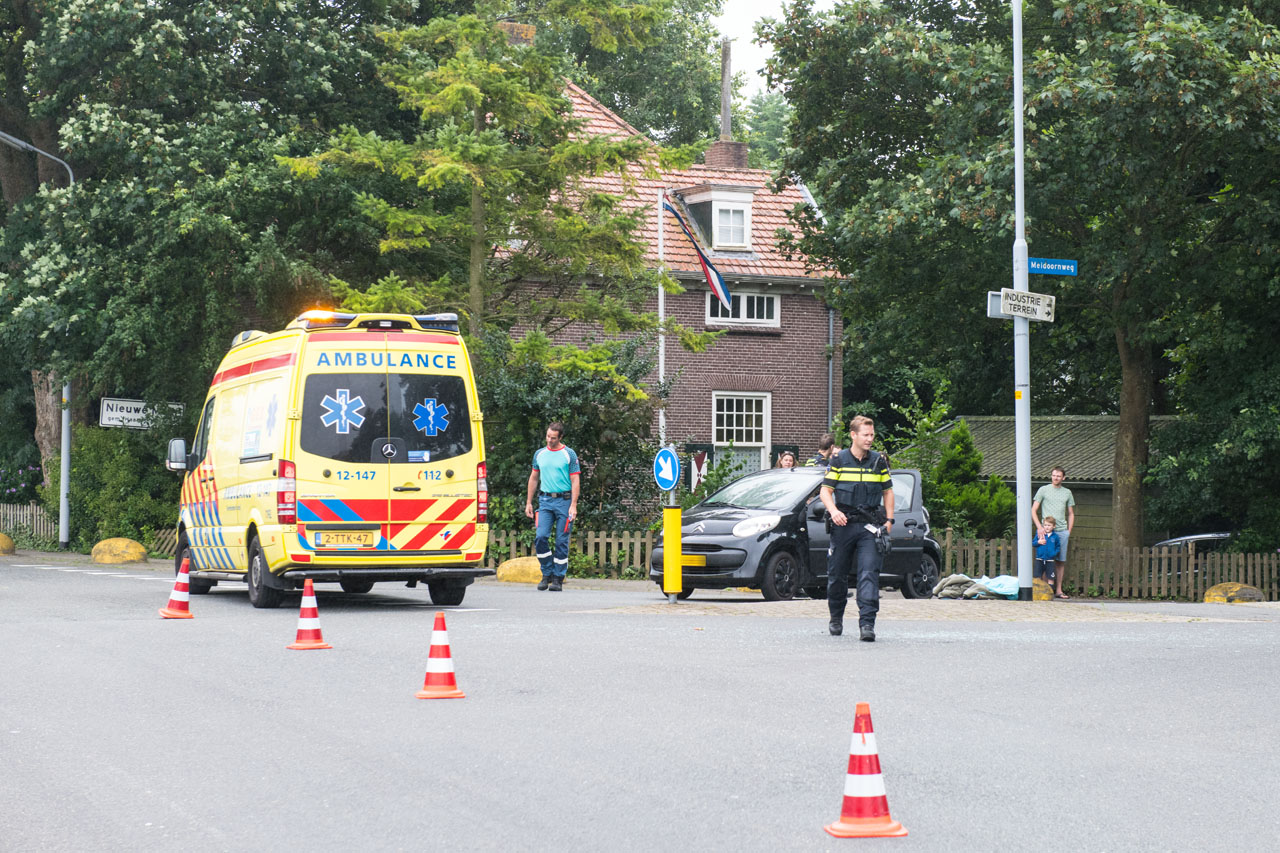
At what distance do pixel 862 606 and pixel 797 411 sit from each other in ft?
88.2

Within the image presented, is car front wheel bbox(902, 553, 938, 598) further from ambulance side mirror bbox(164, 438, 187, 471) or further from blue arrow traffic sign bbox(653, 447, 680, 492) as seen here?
ambulance side mirror bbox(164, 438, 187, 471)

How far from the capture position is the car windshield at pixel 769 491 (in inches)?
723

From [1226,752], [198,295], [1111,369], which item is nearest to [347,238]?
[198,295]

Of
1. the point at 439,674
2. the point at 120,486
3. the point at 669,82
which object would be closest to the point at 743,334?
the point at 120,486

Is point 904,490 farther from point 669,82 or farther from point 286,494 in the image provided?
point 669,82

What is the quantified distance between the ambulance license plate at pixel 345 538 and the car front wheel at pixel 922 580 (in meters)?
6.97

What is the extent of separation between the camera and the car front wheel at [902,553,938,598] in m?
19.7

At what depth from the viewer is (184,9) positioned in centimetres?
2855

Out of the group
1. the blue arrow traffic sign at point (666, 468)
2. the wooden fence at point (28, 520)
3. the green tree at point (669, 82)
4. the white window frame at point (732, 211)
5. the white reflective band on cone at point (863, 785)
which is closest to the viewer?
the white reflective band on cone at point (863, 785)

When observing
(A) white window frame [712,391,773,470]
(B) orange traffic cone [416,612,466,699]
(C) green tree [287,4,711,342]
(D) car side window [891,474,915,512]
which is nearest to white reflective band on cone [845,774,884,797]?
(B) orange traffic cone [416,612,466,699]

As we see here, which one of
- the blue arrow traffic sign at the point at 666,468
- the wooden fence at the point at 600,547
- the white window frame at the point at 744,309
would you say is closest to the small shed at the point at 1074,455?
the white window frame at the point at 744,309

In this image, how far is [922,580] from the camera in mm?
19812

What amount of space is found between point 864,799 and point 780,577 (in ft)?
40.3

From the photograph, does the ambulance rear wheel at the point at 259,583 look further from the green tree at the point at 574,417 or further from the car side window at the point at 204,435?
the green tree at the point at 574,417
